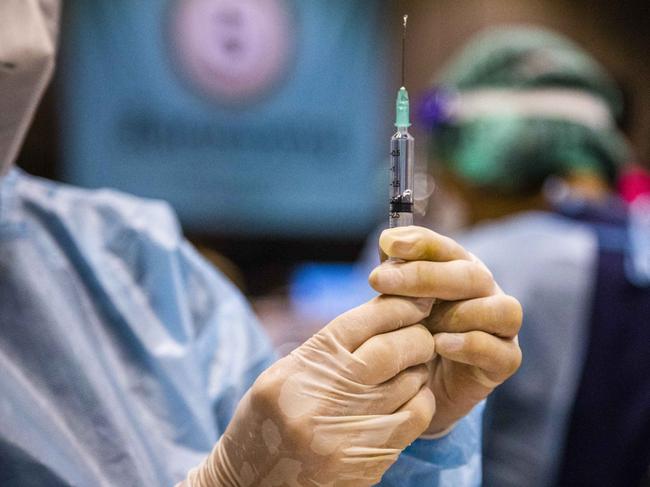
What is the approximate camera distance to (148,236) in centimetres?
97

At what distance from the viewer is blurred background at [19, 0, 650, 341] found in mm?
3025

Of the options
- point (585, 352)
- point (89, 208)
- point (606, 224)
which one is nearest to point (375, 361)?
point (89, 208)

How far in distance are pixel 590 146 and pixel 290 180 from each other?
1528mm

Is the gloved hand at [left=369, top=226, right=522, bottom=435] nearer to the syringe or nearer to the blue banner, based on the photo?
the syringe

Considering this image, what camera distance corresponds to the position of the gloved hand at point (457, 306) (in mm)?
631

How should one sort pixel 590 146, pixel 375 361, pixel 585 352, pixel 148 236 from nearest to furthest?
pixel 375 361 < pixel 148 236 < pixel 585 352 < pixel 590 146

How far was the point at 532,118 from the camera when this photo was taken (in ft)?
5.91

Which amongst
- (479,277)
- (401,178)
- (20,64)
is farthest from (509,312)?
(20,64)

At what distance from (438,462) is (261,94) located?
2499 millimetres

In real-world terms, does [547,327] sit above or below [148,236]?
below

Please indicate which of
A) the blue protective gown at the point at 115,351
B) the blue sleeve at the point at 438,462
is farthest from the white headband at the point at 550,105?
the blue sleeve at the point at 438,462

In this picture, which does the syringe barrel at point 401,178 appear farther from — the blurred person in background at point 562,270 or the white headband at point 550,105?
the white headband at point 550,105

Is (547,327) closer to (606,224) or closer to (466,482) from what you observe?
(606,224)

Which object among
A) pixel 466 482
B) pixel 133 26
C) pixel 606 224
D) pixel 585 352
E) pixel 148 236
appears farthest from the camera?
pixel 133 26
